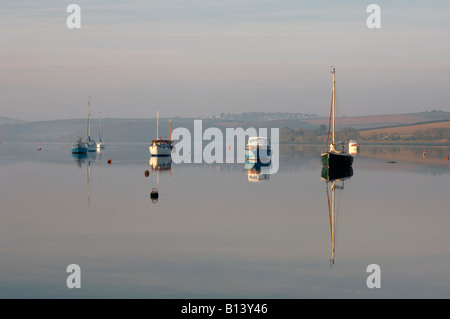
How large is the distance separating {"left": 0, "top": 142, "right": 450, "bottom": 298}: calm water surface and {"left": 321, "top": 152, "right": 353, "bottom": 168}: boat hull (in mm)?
26602

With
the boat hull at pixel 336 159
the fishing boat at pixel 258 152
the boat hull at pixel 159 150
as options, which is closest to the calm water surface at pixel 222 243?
the boat hull at pixel 336 159

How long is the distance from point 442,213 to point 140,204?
67.9ft

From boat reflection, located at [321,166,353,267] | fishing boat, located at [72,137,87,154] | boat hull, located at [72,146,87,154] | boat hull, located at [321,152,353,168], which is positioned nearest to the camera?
boat reflection, located at [321,166,353,267]

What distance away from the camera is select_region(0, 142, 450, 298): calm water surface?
69.4 feet

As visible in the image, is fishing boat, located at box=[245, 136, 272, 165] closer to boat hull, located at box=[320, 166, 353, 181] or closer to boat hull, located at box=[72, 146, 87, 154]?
boat hull, located at box=[320, 166, 353, 181]

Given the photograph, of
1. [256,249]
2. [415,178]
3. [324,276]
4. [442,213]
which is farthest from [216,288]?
[415,178]

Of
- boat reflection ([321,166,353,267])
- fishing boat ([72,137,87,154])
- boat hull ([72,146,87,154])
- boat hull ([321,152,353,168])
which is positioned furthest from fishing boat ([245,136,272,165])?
fishing boat ([72,137,87,154])

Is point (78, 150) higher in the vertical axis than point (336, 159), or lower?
higher

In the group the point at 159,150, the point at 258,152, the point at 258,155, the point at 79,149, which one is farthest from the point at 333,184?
the point at 79,149

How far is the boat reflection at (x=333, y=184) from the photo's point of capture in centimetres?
3203

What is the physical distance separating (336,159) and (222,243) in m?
56.1

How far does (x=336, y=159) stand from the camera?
8300 centimetres

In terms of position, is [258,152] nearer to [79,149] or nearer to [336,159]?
[336,159]

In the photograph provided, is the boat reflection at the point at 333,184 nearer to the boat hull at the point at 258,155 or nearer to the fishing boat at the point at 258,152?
the boat hull at the point at 258,155
